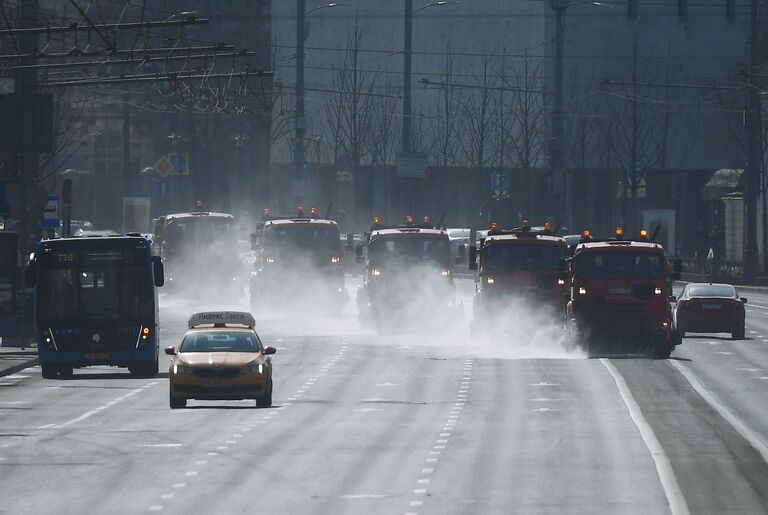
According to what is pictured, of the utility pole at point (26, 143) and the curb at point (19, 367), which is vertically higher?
the utility pole at point (26, 143)

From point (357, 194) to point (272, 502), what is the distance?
9169 cm

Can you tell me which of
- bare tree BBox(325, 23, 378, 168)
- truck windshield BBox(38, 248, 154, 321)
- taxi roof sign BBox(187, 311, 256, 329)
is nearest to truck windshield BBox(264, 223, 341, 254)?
taxi roof sign BBox(187, 311, 256, 329)

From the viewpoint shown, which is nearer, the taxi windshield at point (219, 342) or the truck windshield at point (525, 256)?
the taxi windshield at point (219, 342)

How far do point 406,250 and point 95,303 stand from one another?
13620 millimetres

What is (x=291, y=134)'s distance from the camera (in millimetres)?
108875

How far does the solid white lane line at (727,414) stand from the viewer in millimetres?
22562

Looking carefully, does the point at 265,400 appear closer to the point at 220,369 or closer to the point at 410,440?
the point at 220,369

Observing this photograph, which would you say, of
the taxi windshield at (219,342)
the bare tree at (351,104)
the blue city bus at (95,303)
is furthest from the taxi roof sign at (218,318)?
the bare tree at (351,104)

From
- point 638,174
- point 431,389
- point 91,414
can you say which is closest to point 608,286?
point 431,389

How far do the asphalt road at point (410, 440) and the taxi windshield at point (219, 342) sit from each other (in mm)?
961

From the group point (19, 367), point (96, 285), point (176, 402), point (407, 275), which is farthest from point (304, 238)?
point (176, 402)

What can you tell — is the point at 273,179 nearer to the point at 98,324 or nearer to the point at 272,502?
the point at 98,324

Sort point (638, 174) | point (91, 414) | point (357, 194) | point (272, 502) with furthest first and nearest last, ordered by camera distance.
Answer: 1. point (357, 194)
2. point (638, 174)
3. point (91, 414)
4. point (272, 502)

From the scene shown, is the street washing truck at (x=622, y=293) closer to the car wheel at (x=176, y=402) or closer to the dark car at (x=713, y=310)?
the dark car at (x=713, y=310)
